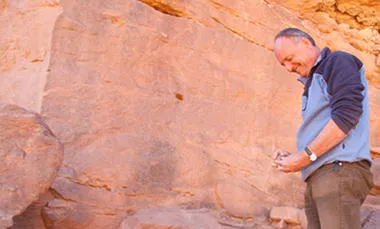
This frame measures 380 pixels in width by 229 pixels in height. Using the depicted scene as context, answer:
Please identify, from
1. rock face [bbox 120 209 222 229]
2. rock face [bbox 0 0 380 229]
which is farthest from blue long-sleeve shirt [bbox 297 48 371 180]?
rock face [bbox 0 0 380 229]

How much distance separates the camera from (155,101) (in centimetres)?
394

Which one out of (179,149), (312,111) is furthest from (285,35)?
(179,149)

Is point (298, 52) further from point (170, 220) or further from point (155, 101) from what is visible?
point (155, 101)

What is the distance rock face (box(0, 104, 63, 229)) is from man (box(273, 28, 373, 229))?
1280 mm

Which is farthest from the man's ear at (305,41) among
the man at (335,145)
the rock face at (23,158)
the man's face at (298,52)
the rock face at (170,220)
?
the rock face at (170,220)

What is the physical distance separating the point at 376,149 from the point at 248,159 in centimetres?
189

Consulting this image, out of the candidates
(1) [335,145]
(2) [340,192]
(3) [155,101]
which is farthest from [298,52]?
(3) [155,101]

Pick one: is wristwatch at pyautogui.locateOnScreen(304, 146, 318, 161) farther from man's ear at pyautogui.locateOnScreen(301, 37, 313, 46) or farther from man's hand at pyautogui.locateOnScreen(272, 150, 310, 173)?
man's ear at pyautogui.locateOnScreen(301, 37, 313, 46)

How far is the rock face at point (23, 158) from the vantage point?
8.11 feet

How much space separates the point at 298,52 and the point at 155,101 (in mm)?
1875

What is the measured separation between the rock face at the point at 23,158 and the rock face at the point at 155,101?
2.05ft

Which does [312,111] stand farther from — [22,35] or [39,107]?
→ [22,35]

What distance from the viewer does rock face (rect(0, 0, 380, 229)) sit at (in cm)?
343

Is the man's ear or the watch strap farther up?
the man's ear
